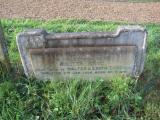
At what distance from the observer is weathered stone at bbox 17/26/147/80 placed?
202 inches

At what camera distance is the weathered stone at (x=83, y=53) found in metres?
5.14

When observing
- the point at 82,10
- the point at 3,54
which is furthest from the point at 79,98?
the point at 82,10

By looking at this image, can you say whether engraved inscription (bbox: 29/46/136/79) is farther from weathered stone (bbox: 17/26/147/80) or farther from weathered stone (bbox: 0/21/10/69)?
weathered stone (bbox: 0/21/10/69)

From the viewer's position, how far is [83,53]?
530 cm

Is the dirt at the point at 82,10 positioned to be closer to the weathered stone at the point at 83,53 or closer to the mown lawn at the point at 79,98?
the mown lawn at the point at 79,98

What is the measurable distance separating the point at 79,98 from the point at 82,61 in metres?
0.67

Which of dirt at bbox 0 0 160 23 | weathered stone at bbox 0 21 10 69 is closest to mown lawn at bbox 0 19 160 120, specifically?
weathered stone at bbox 0 21 10 69

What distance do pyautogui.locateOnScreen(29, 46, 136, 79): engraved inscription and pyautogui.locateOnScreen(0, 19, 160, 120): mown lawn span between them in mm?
139

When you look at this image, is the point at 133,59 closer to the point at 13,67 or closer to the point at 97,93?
the point at 97,93

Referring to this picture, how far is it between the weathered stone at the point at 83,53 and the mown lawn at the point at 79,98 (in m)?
0.16

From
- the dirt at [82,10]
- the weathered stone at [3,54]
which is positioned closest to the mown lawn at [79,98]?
the weathered stone at [3,54]

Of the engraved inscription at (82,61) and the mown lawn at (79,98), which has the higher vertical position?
the engraved inscription at (82,61)

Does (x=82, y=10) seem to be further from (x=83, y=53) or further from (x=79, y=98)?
(x=79, y=98)

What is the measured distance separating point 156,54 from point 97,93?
1961 millimetres
